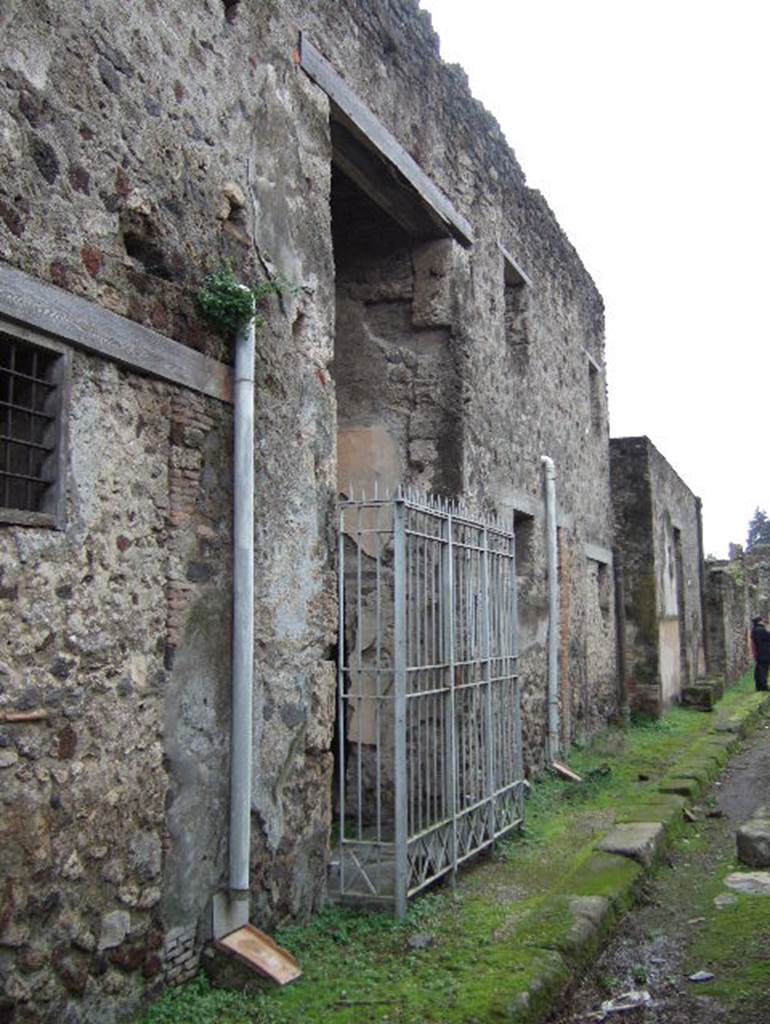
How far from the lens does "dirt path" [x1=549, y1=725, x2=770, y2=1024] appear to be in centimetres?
412

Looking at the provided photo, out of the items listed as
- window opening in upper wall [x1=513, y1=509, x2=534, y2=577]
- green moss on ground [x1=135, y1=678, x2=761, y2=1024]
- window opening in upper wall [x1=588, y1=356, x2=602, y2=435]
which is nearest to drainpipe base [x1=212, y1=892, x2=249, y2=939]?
green moss on ground [x1=135, y1=678, x2=761, y2=1024]

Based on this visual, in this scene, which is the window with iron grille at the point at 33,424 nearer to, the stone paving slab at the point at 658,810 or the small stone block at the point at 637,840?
the small stone block at the point at 637,840

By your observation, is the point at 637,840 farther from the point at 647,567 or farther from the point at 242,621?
the point at 647,567

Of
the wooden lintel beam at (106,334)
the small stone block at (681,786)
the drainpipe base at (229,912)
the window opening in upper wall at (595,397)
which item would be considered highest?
the window opening in upper wall at (595,397)

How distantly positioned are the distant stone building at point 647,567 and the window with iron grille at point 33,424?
417 inches

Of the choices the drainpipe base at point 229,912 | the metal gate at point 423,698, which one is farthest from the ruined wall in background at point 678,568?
the drainpipe base at point 229,912

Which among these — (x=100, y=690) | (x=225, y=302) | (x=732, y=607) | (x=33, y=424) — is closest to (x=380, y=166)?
(x=225, y=302)

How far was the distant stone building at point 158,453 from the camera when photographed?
10.8 ft

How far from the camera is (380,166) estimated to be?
21.3ft

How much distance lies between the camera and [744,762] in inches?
416

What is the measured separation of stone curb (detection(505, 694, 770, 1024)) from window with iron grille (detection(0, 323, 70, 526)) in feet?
7.92

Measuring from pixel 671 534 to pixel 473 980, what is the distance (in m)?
13.0

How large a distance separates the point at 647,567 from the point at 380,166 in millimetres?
8881

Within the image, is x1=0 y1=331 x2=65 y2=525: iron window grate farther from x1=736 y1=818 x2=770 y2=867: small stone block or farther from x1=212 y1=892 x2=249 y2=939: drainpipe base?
x1=736 y1=818 x2=770 y2=867: small stone block
